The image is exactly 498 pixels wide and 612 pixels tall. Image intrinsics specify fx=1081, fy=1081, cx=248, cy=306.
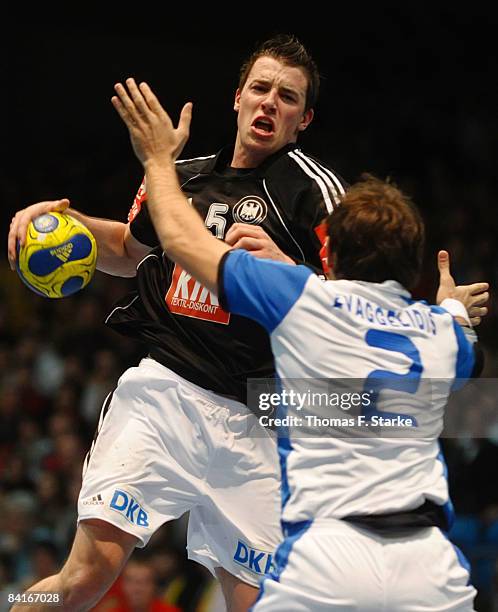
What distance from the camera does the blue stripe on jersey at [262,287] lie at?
3125 mm

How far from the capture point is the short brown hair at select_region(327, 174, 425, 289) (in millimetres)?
3195

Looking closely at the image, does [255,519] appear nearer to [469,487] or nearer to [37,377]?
[469,487]

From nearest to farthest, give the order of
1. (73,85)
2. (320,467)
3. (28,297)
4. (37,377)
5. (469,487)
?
1. (320,467)
2. (469,487)
3. (37,377)
4. (28,297)
5. (73,85)

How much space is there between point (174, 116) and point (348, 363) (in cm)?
906

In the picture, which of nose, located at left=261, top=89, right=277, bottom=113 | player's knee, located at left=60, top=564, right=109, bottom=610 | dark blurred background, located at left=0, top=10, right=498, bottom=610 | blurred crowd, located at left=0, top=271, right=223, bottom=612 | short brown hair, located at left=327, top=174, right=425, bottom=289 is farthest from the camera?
dark blurred background, located at left=0, top=10, right=498, bottom=610

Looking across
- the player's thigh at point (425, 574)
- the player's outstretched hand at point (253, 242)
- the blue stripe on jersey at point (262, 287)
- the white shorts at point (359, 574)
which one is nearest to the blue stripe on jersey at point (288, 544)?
the white shorts at point (359, 574)

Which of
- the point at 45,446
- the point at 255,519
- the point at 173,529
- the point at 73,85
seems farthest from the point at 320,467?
the point at 73,85

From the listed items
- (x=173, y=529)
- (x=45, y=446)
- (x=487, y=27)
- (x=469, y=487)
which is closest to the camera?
(x=469, y=487)

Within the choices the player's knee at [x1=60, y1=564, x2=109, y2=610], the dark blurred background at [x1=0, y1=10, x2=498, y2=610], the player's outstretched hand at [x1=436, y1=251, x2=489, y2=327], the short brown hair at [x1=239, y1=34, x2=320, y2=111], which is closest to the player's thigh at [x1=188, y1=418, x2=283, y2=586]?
the player's knee at [x1=60, y1=564, x2=109, y2=610]

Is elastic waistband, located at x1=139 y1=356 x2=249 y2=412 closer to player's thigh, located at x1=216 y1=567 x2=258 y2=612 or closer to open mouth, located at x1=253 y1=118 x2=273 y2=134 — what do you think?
player's thigh, located at x1=216 y1=567 x2=258 y2=612

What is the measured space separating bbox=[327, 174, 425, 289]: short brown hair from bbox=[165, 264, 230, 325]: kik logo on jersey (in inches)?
49.1

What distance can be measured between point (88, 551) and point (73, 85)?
9334mm

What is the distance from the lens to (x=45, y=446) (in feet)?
29.2

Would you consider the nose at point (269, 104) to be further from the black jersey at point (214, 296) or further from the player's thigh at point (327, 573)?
the player's thigh at point (327, 573)
